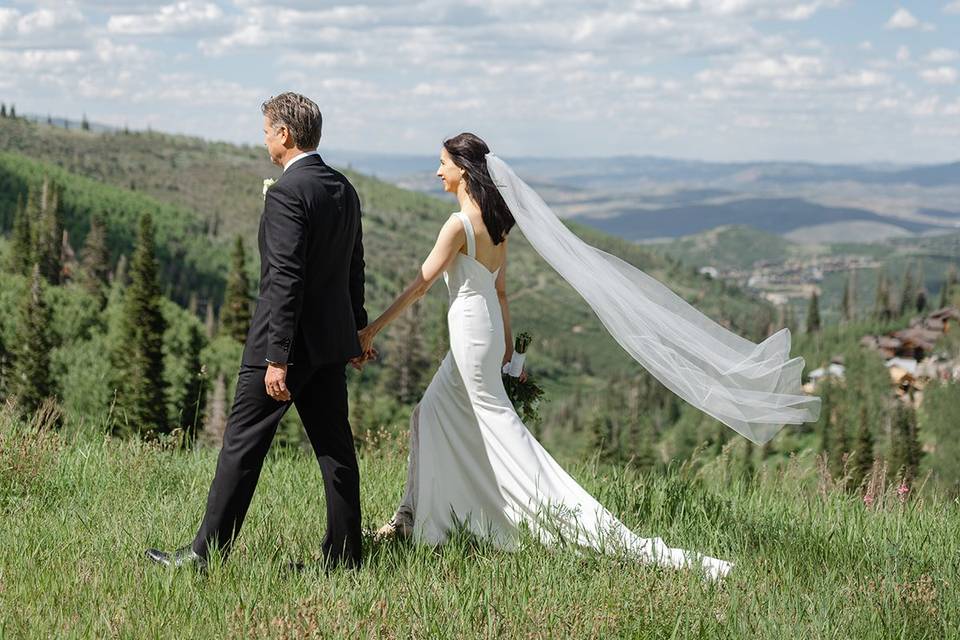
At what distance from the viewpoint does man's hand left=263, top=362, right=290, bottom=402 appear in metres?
4.95

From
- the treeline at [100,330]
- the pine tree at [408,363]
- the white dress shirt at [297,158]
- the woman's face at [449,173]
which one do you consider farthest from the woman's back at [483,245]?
the pine tree at [408,363]

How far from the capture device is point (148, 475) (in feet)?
22.3

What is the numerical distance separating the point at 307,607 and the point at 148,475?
306 centimetres

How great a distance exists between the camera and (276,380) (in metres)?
4.95

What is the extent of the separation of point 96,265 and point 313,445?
13315 centimetres

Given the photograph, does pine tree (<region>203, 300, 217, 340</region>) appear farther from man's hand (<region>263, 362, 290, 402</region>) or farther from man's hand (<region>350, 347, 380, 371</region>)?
man's hand (<region>263, 362, 290, 402</region>)

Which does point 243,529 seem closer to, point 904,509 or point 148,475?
point 148,475

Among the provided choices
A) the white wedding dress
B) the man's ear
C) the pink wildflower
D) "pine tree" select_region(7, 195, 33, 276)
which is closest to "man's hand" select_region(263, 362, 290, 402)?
the man's ear

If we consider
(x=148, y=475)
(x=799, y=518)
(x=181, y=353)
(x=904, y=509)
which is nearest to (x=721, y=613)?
(x=799, y=518)

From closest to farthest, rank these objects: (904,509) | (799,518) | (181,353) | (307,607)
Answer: (307,607), (799,518), (904,509), (181,353)

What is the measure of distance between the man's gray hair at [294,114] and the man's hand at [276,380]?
113cm

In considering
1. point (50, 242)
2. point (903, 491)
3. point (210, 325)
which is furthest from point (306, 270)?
point (210, 325)

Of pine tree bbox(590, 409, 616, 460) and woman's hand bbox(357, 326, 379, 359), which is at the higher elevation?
woman's hand bbox(357, 326, 379, 359)

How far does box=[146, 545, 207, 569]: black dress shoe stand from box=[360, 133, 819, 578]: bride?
1284 mm
